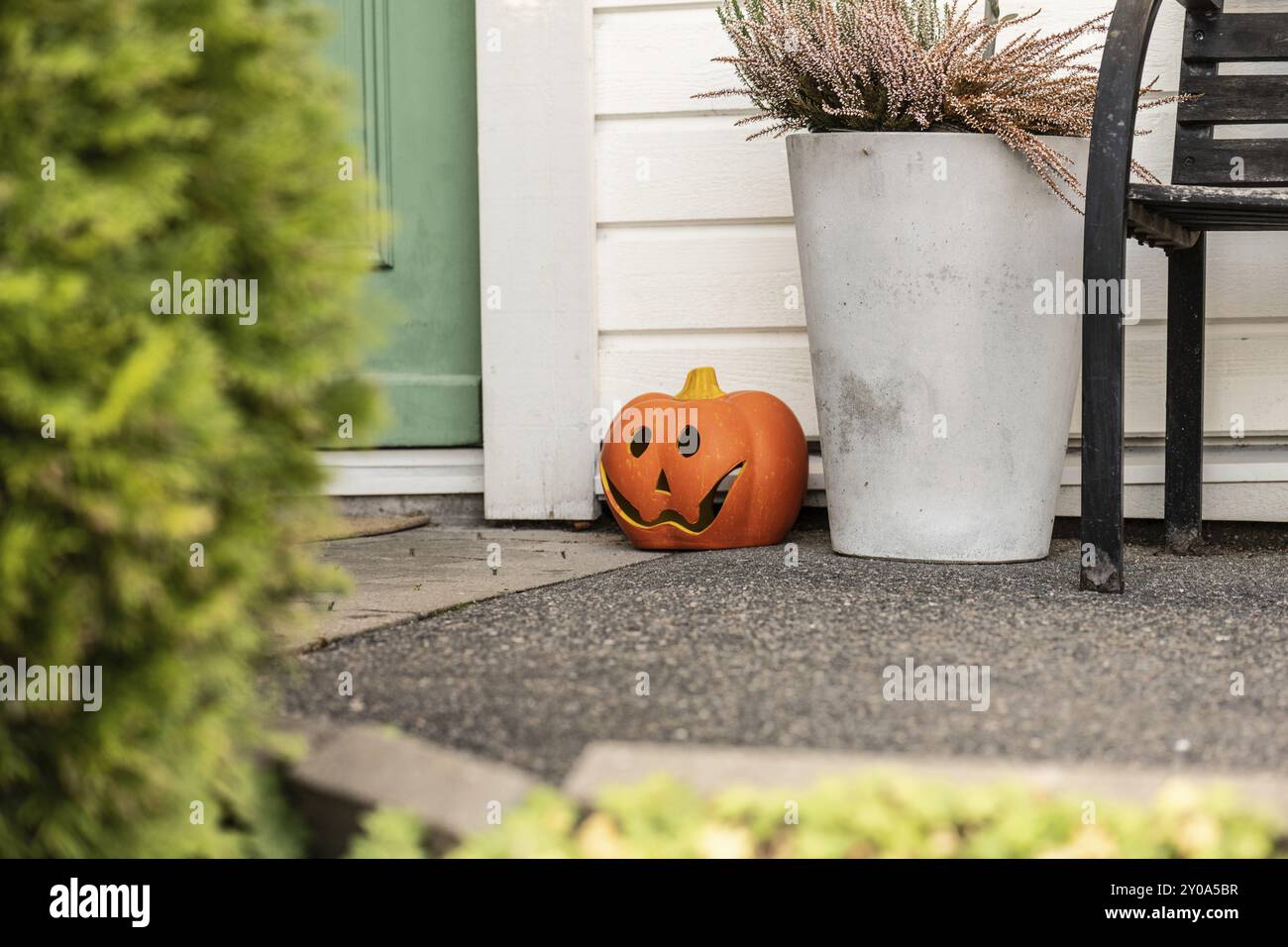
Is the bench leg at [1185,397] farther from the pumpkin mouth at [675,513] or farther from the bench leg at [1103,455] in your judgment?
the pumpkin mouth at [675,513]

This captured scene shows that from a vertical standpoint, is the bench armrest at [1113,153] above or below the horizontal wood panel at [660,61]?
below

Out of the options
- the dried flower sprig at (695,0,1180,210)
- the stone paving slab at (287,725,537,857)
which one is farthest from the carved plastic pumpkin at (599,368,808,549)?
the stone paving slab at (287,725,537,857)

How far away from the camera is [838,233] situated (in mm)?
2686

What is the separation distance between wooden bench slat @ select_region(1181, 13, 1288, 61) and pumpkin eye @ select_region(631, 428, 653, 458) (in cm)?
133

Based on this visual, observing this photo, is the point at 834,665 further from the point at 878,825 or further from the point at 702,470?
the point at 702,470

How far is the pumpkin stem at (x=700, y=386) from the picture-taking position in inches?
120

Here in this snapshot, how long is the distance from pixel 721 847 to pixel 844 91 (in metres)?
1.68

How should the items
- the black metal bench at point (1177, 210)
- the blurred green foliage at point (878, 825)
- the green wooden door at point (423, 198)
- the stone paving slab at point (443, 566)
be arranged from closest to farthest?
the blurred green foliage at point (878, 825), the stone paving slab at point (443, 566), the black metal bench at point (1177, 210), the green wooden door at point (423, 198)

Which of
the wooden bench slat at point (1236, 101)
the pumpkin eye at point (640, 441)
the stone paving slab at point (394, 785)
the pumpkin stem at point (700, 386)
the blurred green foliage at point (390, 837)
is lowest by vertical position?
the blurred green foliage at point (390, 837)

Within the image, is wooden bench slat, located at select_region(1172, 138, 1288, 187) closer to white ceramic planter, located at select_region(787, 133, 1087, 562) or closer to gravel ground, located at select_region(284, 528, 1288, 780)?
white ceramic planter, located at select_region(787, 133, 1087, 562)

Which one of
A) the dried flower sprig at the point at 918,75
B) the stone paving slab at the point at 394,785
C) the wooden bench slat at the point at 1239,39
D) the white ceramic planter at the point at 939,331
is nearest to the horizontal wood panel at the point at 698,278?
the white ceramic planter at the point at 939,331

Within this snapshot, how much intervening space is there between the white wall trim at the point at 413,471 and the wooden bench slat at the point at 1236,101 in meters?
1.69
